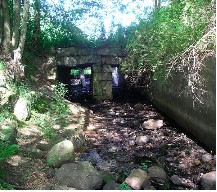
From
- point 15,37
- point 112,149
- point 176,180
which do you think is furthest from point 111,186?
point 15,37

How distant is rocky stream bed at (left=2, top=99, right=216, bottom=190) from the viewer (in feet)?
16.4

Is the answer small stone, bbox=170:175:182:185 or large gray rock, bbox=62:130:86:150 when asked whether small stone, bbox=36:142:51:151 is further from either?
small stone, bbox=170:175:182:185

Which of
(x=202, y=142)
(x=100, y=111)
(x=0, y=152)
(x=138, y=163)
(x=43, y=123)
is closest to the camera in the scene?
(x=0, y=152)

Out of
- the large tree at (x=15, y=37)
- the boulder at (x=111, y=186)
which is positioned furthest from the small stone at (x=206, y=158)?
the large tree at (x=15, y=37)

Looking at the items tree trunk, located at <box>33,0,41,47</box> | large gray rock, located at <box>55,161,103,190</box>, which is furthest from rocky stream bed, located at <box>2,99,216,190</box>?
tree trunk, located at <box>33,0,41,47</box>

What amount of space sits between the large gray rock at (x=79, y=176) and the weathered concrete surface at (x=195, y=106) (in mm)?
2943

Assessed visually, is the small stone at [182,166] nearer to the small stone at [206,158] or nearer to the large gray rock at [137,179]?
the small stone at [206,158]

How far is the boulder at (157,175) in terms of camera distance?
217 inches

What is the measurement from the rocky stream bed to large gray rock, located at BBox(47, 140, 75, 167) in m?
0.07

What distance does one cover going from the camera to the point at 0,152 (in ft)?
15.5

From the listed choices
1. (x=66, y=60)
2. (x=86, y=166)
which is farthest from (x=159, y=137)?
(x=66, y=60)

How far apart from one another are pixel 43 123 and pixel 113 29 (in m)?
8.82

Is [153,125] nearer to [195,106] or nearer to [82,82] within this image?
[195,106]

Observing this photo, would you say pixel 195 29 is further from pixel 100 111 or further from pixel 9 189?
pixel 100 111
